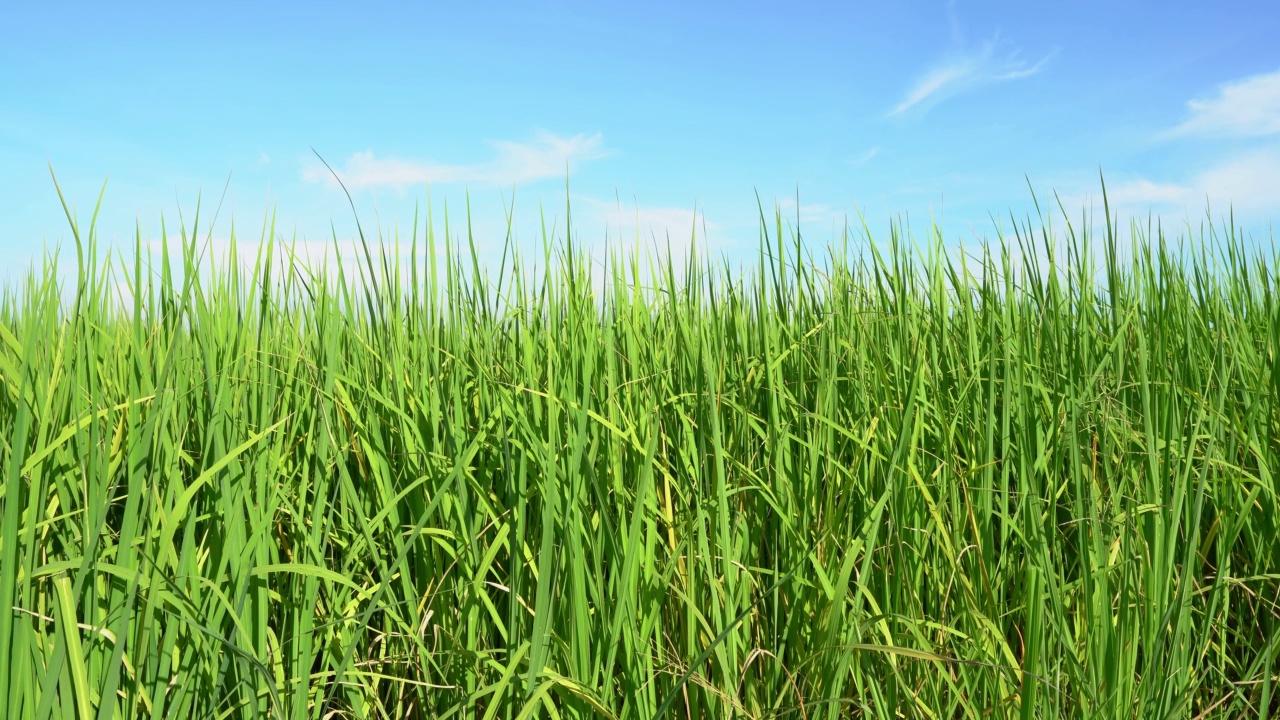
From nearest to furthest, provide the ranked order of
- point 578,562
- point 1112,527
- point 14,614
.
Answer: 1. point 14,614
2. point 578,562
3. point 1112,527

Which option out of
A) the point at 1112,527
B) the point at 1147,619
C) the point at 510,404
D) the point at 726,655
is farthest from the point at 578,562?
the point at 1112,527

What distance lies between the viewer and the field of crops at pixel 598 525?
1212 mm

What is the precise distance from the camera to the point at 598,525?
1.45 meters

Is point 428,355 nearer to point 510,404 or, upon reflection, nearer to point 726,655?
point 510,404

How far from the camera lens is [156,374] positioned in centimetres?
177

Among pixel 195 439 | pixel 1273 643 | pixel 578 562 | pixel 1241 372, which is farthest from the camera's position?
pixel 1241 372

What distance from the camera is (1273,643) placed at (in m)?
1.32

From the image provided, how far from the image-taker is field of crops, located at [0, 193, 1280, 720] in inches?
47.7

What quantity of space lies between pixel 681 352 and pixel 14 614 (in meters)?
1.26

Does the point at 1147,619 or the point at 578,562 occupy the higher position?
the point at 578,562

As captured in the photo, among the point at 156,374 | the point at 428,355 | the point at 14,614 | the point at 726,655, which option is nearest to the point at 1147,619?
the point at 726,655

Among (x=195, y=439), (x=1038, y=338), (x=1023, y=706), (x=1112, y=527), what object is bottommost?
(x=1023, y=706)

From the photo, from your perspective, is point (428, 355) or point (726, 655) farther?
point (428, 355)

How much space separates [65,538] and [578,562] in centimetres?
93
